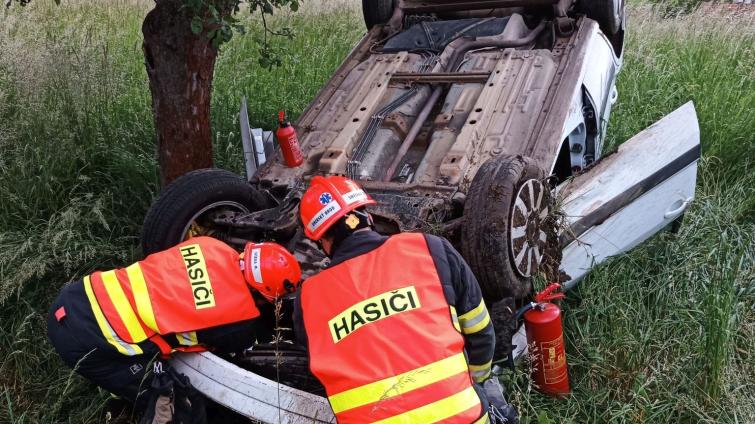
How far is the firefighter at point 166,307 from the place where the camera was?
273 cm

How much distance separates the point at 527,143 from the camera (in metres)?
3.77

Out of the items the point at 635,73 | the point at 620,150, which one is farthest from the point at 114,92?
the point at 635,73

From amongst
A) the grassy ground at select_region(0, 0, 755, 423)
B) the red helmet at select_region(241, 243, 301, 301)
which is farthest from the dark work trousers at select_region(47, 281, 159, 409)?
the red helmet at select_region(241, 243, 301, 301)

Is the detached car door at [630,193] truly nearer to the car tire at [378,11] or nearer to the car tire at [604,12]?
the car tire at [604,12]

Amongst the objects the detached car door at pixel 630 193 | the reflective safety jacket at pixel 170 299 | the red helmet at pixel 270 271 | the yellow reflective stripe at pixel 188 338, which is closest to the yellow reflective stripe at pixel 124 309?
the reflective safety jacket at pixel 170 299

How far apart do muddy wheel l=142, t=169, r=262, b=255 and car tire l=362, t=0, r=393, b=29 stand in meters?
2.27

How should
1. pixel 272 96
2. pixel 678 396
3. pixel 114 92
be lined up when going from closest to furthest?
pixel 678 396 → pixel 114 92 → pixel 272 96

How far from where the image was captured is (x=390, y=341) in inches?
83.3

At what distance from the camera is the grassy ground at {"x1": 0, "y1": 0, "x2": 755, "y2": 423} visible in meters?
3.08

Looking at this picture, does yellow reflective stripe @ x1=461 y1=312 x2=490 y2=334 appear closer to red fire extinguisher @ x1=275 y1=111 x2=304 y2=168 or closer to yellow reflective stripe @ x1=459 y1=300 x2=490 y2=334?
yellow reflective stripe @ x1=459 y1=300 x2=490 y2=334

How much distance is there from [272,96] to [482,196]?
3.33m

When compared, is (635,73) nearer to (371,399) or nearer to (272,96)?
(272,96)

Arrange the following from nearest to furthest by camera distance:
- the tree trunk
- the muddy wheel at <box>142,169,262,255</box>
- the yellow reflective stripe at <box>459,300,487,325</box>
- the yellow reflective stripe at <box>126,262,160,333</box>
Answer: the yellow reflective stripe at <box>459,300,487,325</box>, the yellow reflective stripe at <box>126,262,160,333</box>, the muddy wheel at <box>142,169,262,255</box>, the tree trunk

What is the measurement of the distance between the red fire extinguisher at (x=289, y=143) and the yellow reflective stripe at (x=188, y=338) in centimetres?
147
